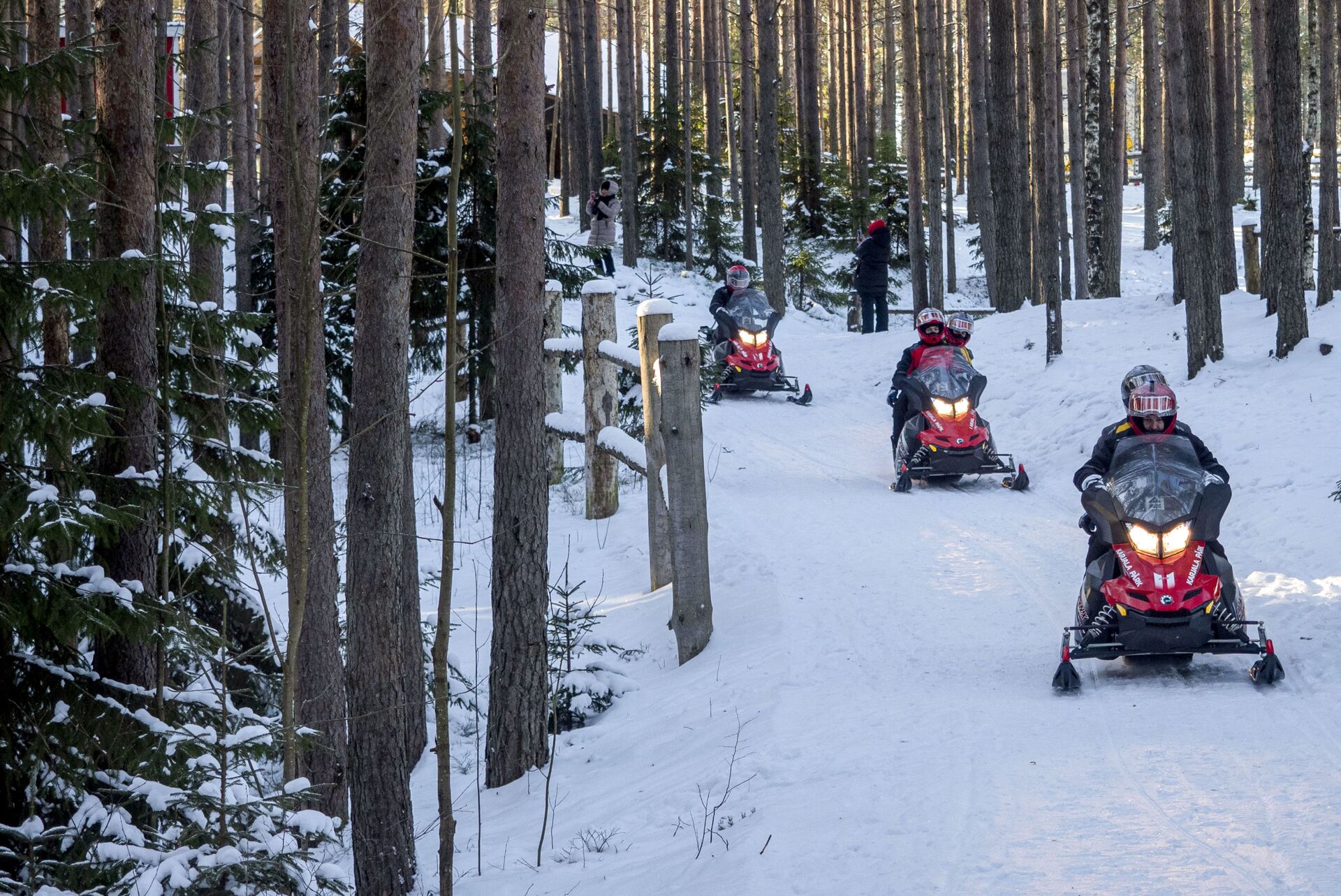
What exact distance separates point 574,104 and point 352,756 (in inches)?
1179

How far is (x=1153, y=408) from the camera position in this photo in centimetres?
772

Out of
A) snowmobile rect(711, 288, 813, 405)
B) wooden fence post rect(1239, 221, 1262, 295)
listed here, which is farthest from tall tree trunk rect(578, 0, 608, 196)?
wooden fence post rect(1239, 221, 1262, 295)

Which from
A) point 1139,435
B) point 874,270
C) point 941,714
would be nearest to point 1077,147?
point 874,270

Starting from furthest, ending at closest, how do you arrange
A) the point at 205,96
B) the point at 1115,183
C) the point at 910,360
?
the point at 1115,183
the point at 910,360
the point at 205,96

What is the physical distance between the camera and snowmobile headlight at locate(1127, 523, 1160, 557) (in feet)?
23.5

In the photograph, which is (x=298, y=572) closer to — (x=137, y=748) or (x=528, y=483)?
(x=137, y=748)

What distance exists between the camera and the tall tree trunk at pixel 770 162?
22.9m

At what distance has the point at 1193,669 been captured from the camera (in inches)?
287

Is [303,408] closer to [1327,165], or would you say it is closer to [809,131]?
[1327,165]

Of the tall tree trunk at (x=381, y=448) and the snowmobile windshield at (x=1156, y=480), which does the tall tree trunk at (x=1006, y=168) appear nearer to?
the snowmobile windshield at (x=1156, y=480)

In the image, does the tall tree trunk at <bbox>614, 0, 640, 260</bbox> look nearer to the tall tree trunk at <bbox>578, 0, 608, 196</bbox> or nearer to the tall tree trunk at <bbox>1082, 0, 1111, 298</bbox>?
the tall tree trunk at <bbox>578, 0, 608, 196</bbox>

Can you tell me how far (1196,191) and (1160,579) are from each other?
8945 mm

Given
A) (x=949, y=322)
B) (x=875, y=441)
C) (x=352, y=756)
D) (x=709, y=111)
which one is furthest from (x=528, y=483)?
(x=709, y=111)

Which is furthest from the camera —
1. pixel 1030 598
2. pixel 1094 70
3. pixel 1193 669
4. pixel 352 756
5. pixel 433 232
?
pixel 1094 70
